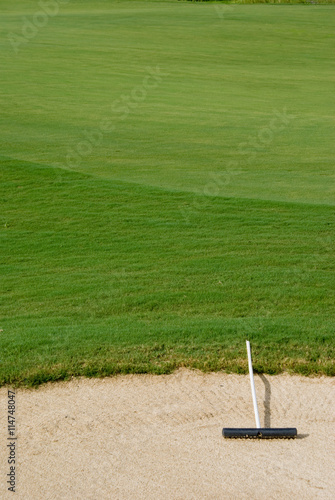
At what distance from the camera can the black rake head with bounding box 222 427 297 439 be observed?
5613 mm

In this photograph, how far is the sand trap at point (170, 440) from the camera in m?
5.06

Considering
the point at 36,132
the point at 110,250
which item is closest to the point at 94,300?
the point at 110,250

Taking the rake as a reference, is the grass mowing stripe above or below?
above

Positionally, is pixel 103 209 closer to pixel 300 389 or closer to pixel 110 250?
pixel 110 250

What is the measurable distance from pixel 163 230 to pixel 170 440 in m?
5.30

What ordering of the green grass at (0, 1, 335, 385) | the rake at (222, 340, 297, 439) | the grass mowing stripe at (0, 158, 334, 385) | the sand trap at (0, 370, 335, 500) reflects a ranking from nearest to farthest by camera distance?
the sand trap at (0, 370, 335, 500)
the rake at (222, 340, 297, 439)
the grass mowing stripe at (0, 158, 334, 385)
the green grass at (0, 1, 335, 385)

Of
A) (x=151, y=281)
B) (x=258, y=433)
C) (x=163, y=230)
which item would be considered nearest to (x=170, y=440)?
(x=258, y=433)

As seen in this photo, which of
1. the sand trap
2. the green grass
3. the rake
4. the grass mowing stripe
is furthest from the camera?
the green grass

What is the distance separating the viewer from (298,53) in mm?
35781

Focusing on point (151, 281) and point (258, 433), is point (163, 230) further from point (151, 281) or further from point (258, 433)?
point (258, 433)

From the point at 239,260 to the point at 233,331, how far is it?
2126 mm

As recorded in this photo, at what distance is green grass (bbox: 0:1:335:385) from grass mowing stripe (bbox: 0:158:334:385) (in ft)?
0.08

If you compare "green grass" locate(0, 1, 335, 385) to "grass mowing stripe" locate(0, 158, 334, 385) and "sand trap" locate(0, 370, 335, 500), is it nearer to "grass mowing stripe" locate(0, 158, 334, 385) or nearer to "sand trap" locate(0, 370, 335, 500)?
"grass mowing stripe" locate(0, 158, 334, 385)

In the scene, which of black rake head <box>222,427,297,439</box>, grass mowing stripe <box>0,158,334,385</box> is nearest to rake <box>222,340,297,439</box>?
black rake head <box>222,427,297,439</box>
